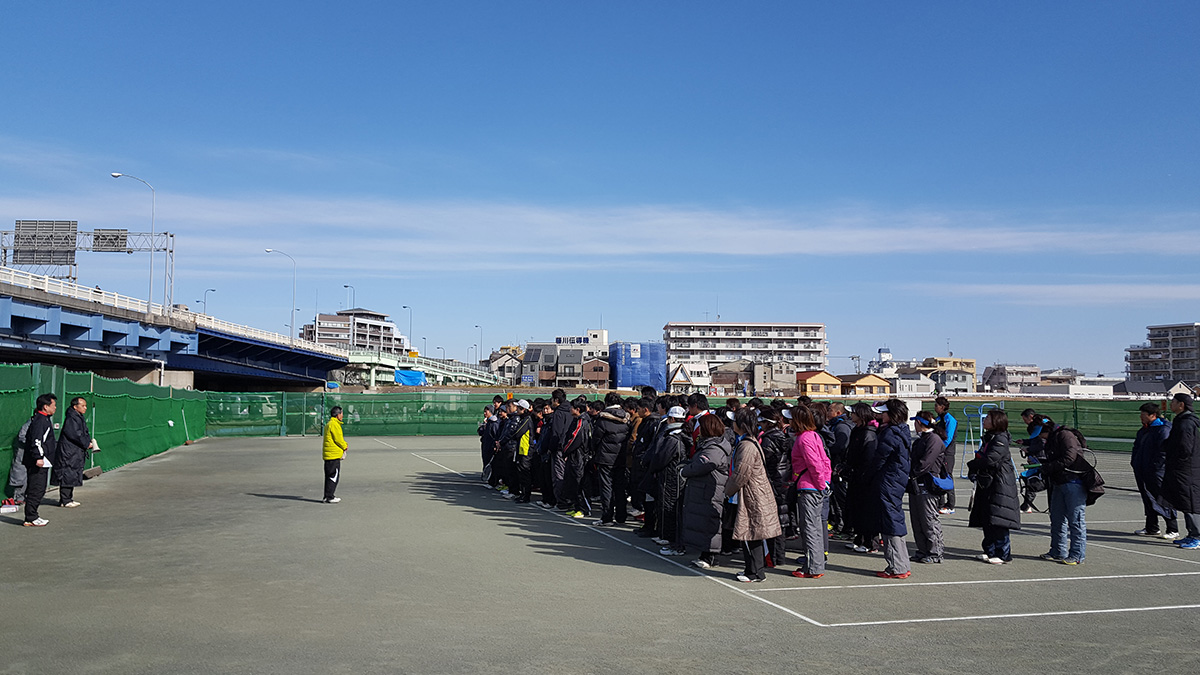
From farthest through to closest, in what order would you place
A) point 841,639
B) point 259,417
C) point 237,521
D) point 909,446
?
1. point 259,417
2. point 237,521
3. point 909,446
4. point 841,639

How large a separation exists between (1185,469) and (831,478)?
4.56 metres

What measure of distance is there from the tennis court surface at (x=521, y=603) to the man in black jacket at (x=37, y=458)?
29cm

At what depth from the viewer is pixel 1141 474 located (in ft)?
39.1

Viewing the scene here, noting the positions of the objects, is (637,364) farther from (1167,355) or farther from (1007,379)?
(1167,355)

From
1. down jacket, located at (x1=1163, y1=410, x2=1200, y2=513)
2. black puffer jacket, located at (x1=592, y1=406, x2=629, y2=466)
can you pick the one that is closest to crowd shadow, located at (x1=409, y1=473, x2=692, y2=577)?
black puffer jacket, located at (x1=592, y1=406, x2=629, y2=466)

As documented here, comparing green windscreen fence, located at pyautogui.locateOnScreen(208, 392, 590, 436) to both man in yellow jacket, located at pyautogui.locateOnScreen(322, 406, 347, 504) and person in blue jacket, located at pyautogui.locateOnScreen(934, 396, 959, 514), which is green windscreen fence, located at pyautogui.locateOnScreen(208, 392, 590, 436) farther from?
person in blue jacket, located at pyautogui.locateOnScreen(934, 396, 959, 514)

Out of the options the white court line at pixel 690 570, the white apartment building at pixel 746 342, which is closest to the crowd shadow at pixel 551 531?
the white court line at pixel 690 570

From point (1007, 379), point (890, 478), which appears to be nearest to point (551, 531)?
point (890, 478)

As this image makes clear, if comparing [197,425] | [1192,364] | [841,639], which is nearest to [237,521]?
[841,639]

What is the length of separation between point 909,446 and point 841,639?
3.45m

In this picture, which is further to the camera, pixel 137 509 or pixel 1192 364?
pixel 1192 364

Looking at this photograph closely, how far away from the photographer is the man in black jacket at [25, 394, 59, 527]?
38.5 ft

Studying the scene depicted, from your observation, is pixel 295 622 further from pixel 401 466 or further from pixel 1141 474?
pixel 401 466

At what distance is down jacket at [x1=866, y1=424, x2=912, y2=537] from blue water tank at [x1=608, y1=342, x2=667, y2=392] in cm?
6987
